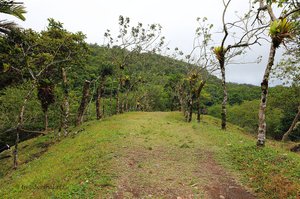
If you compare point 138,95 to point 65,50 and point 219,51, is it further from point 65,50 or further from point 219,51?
point 219,51

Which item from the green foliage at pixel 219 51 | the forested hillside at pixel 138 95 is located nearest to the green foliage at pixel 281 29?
the green foliage at pixel 219 51

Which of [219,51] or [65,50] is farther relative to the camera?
[65,50]

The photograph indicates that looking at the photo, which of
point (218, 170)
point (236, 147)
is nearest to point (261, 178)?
point (218, 170)

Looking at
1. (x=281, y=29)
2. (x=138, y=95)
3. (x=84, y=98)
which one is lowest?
(x=84, y=98)

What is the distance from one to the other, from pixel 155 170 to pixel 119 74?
26955 mm

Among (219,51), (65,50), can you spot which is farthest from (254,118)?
(65,50)

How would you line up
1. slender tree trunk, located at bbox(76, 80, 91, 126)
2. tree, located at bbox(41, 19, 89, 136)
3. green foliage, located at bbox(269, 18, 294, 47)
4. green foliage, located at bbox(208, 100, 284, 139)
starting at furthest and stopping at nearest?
green foliage, located at bbox(208, 100, 284, 139), slender tree trunk, located at bbox(76, 80, 91, 126), tree, located at bbox(41, 19, 89, 136), green foliage, located at bbox(269, 18, 294, 47)

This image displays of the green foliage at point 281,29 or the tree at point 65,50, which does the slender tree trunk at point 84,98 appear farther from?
the green foliage at point 281,29

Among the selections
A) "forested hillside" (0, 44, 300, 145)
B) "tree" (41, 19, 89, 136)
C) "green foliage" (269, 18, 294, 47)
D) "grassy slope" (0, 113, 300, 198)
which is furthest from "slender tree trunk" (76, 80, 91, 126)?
"green foliage" (269, 18, 294, 47)

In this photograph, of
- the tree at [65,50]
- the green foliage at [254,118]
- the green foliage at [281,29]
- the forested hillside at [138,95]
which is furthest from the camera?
the green foliage at [254,118]

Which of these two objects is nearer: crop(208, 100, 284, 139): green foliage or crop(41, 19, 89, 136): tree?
crop(41, 19, 89, 136): tree

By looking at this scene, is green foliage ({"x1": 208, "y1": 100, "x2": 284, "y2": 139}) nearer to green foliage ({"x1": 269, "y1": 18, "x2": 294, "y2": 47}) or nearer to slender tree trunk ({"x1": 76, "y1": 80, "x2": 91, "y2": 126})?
slender tree trunk ({"x1": 76, "y1": 80, "x2": 91, "y2": 126})

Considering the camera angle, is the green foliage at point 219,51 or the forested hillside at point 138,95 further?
the forested hillside at point 138,95

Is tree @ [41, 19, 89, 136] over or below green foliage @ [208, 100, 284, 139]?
over
